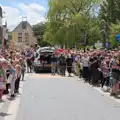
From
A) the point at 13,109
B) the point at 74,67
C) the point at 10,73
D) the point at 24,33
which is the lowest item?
the point at 13,109

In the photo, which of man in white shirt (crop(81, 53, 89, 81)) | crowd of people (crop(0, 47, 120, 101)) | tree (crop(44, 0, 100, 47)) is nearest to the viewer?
crowd of people (crop(0, 47, 120, 101))

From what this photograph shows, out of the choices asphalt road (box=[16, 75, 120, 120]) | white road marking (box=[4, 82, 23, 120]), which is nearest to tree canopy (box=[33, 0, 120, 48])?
asphalt road (box=[16, 75, 120, 120])

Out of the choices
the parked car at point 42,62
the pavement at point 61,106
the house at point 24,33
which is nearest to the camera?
the pavement at point 61,106

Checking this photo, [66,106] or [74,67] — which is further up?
[74,67]

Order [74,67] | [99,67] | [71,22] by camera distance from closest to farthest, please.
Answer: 1. [99,67]
2. [74,67]
3. [71,22]

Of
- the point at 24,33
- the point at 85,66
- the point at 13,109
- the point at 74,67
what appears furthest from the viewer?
the point at 24,33

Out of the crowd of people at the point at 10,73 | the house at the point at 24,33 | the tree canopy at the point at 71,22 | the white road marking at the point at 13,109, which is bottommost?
the white road marking at the point at 13,109

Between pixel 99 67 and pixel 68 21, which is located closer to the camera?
pixel 99 67

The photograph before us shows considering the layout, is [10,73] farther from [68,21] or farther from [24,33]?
[24,33]

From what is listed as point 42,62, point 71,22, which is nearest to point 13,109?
point 42,62

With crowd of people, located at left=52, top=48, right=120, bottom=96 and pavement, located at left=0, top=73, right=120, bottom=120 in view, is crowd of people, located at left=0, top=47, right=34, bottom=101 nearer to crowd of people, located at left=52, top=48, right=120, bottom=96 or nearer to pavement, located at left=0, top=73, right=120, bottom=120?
pavement, located at left=0, top=73, right=120, bottom=120

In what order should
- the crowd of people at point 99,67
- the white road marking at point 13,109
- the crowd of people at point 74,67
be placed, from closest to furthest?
the white road marking at point 13,109 < the crowd of people at point 74,67 < the crowd of people at point 99,67

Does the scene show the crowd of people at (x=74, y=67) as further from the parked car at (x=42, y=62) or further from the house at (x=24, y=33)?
the house at (x=24, y=33)

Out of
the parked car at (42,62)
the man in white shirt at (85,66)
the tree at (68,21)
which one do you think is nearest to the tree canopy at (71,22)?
the tree at (68,21)
